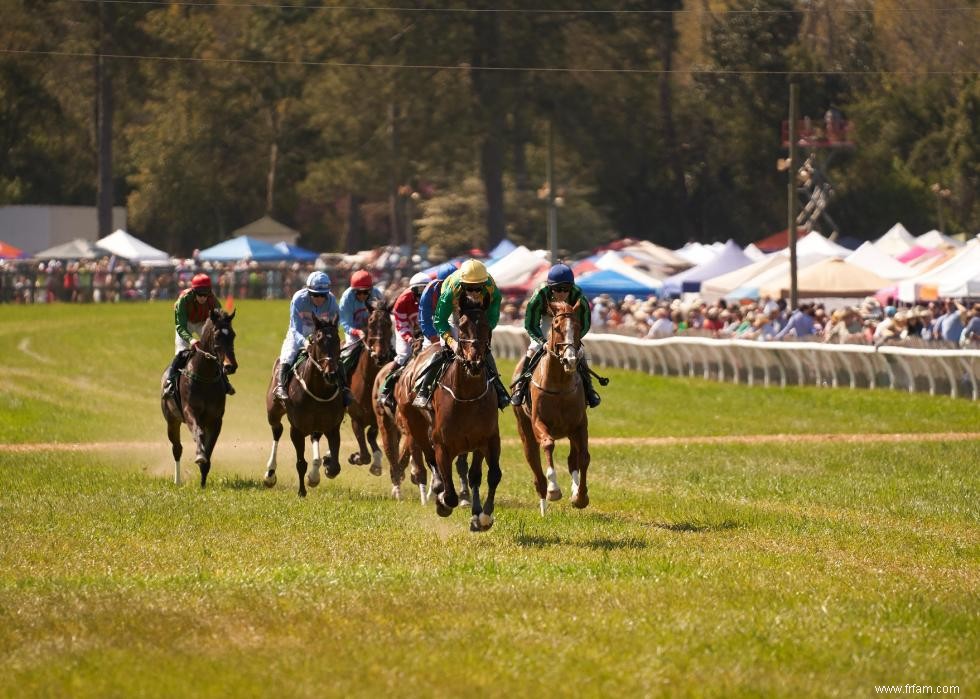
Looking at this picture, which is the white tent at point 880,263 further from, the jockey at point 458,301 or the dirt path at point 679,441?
the jockey at point 458,301

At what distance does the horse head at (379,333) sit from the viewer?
18627 millimetres

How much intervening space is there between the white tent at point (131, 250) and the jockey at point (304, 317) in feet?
203

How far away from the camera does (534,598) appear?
11.2 metres

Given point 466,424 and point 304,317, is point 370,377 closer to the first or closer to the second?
point 304,317

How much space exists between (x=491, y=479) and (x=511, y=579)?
10.3ft

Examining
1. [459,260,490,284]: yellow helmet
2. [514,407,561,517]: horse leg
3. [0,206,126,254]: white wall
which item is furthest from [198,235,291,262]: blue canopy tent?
[459,260,490,284]: yellow helmet

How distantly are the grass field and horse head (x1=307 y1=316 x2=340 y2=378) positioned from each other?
1.31m

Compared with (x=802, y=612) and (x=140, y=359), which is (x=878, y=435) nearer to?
(x=802, y=612)

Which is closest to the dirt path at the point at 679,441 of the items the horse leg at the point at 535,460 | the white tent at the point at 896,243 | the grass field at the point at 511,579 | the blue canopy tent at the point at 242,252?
the grass field at the point at 511,579

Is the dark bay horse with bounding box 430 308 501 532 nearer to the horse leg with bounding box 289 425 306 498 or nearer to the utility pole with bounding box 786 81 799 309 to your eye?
the horse leg with bounding box 289 425 306 498

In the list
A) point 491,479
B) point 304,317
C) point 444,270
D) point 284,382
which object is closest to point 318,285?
point 304,317

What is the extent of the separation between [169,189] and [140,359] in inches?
1850

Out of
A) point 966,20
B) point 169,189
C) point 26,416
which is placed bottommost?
point 26,416

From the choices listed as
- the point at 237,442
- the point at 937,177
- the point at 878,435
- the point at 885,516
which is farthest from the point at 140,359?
the point at 937,177
